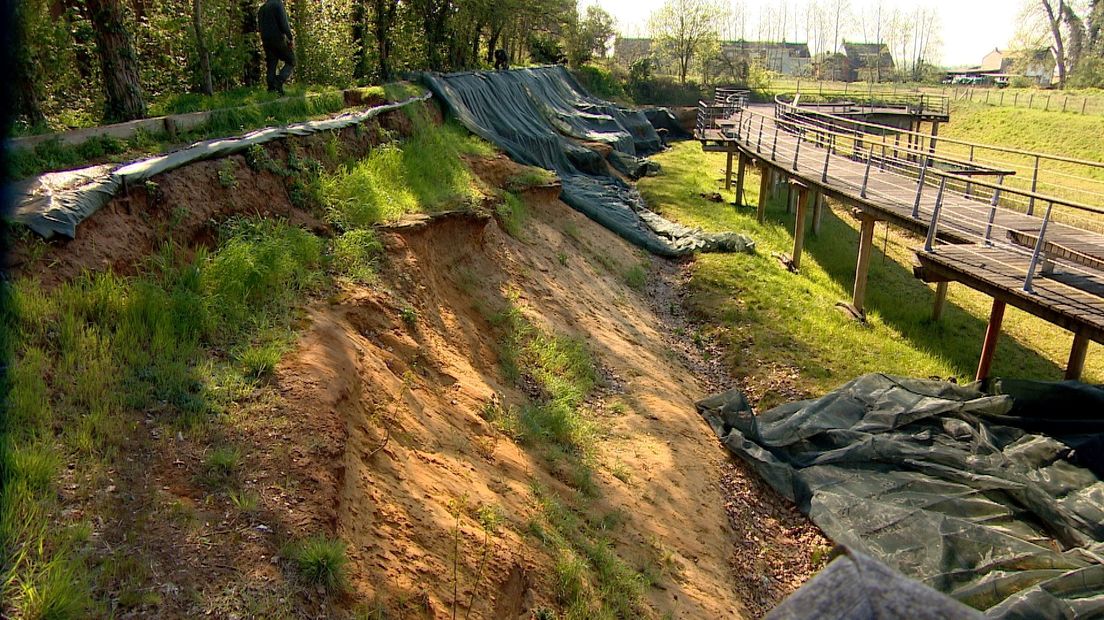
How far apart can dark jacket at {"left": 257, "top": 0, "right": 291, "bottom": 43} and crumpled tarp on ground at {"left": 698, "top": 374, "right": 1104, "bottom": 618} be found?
837 centimetres

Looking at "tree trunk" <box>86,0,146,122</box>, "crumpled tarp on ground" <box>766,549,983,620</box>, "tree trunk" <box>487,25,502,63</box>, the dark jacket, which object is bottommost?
"crumpled tarp on ground" <box>766,549,983,620</box>

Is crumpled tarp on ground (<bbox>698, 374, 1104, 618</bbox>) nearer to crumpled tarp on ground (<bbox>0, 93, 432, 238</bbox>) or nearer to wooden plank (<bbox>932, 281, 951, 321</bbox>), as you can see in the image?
wooden plank (<bbox>932, 281, 951, 321</bbox>)

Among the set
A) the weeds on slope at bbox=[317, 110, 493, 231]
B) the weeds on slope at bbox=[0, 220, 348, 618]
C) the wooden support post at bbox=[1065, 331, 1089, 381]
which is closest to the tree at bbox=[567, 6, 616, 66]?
the weeds on slope at bbox=[317, 110, 493, 231]

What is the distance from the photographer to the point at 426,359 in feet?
20.8

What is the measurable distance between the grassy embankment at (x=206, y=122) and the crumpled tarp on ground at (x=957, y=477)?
6691 millimetres

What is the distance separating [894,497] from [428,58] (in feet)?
62.1

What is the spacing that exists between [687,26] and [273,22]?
47543 millimetres

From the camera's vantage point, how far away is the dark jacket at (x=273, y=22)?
10359mm

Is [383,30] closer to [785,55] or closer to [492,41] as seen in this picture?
[492,41]

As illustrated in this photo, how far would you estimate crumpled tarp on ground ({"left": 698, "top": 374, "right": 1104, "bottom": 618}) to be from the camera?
5.49 meters

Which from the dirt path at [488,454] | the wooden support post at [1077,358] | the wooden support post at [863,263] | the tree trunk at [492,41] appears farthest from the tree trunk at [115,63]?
the tree trunk at [492,41]

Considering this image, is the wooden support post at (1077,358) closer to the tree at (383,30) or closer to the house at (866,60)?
the tree at (383,30)

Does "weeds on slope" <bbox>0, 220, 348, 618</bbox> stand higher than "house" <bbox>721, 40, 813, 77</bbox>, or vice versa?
"house" <bbox>721, 40, 813, 77</bbox>

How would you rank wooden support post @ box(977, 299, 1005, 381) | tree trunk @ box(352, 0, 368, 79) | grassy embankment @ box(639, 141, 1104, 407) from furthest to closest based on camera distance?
tree trunk @ box(352, 0, 368, 79), grassy embankment @ box(639, 141, 1104, 407), wooden support post @ box(977, 299, 1005, 381)
